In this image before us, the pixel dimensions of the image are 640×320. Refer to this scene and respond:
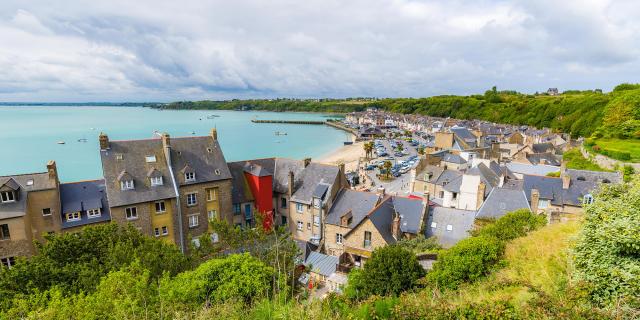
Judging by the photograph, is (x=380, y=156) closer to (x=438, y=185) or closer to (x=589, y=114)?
(x=438, y=185)

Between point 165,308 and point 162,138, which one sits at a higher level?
point 162,138

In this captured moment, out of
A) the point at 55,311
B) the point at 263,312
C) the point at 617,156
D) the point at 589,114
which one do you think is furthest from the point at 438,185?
the point at 589,114

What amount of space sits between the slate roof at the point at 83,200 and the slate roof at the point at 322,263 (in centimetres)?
1710

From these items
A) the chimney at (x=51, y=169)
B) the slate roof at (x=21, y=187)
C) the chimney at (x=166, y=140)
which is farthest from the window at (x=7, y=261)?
the chimney at (x=166, y=140)

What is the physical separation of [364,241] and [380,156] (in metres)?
68.3

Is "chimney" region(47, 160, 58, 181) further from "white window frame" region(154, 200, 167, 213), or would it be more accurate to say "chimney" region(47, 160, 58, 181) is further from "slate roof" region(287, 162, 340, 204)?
"slate roof" region(287, 162, 340, 204)

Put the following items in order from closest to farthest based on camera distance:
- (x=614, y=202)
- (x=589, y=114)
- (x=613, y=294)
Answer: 1. (x=613, y=294)
2. (x=614, y=202)
3. (x=589, y=114)

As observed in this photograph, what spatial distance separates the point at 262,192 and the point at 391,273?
63.0 ft

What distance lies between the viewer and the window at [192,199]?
30641mm

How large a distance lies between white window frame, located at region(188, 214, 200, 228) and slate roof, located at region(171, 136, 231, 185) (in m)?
3.25

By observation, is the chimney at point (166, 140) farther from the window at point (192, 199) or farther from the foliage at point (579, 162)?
the foliage at point (579, 162)

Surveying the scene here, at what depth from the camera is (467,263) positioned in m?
16.9

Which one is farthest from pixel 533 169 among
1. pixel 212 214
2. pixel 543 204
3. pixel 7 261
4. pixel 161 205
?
pixel 7 261

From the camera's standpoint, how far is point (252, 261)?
16.2 meters
